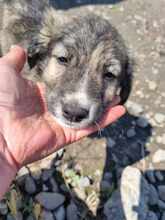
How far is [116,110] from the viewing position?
14.8 ft

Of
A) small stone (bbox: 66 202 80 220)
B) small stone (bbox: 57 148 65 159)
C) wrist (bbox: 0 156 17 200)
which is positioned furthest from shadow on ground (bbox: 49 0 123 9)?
wrist (bbox: 0 156 17 200)

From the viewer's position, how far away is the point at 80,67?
4332 millimetres

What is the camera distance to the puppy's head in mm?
4133

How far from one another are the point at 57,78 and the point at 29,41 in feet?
2.51

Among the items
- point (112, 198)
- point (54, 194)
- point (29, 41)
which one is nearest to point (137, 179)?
point (112, 198)

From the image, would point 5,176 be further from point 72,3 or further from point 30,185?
point 72,3

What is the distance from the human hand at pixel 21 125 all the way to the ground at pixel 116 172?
91cm

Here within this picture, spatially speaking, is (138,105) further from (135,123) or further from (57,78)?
(57,78)

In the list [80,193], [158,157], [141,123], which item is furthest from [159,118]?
[80,193]

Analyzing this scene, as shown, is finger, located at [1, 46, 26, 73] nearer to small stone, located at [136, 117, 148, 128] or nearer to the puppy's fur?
the puppy's fur

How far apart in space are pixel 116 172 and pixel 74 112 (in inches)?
64.3

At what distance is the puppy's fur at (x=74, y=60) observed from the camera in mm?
4156

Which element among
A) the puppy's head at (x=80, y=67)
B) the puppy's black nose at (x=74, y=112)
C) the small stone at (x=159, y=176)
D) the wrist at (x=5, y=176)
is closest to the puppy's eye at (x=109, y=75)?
the puppy's head at (x=80, y=67)

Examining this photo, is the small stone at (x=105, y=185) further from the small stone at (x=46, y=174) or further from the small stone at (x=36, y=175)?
the small stone at (x=36, y=175)
